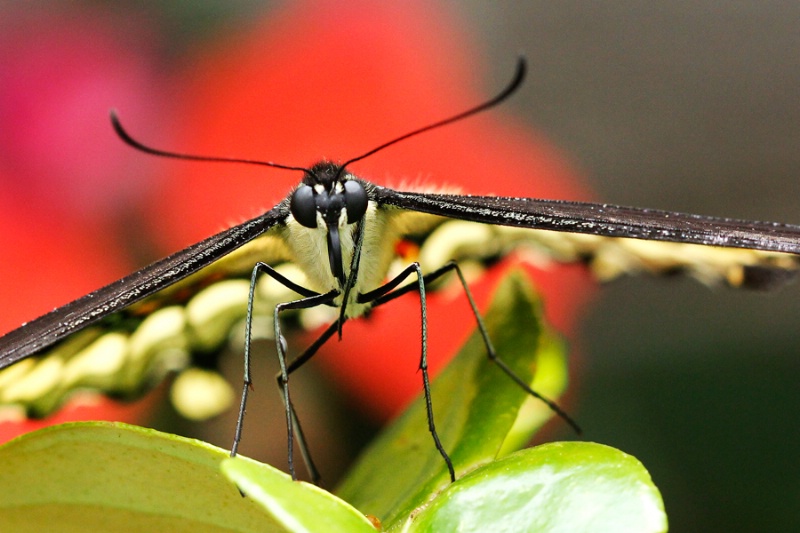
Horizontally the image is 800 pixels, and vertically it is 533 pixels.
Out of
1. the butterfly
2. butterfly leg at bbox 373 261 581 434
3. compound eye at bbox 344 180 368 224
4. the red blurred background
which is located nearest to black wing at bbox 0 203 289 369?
the butterfly

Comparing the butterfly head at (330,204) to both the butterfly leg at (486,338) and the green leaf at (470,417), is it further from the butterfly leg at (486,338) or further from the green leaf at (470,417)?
the green leaf at (470,417)

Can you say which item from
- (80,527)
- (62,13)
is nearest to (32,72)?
(62,13)

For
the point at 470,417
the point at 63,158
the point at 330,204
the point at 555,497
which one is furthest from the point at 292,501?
the point at 63,158

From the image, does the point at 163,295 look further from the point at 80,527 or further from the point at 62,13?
the point at 62,13

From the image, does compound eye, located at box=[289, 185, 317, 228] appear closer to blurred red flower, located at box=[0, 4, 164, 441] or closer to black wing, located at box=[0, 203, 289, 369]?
black wing, located at box=[0, 203, 289, 369]

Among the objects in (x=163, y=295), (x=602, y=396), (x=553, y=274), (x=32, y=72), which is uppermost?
(x=32, y=72)

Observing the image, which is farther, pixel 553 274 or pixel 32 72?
pixel 553 274
